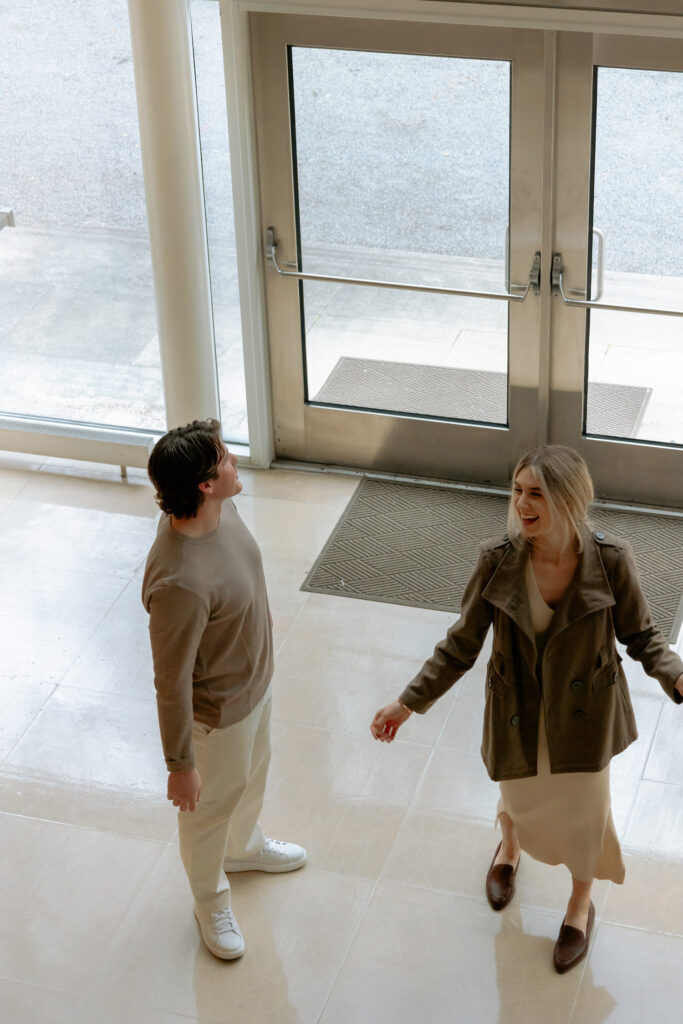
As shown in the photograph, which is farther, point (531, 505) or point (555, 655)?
point (555, 655)

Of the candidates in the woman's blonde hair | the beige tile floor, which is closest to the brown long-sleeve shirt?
the woman's blonde hair

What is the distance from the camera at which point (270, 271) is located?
5.91 m

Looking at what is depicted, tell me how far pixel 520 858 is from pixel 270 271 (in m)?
2.87

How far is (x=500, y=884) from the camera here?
4.05m


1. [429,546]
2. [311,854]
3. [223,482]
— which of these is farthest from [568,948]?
[429,546]

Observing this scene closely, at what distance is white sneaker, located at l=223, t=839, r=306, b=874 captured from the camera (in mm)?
4152

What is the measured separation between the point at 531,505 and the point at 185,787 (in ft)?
3.66

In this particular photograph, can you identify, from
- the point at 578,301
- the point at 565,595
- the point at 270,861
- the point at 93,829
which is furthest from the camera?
the point at 578,301

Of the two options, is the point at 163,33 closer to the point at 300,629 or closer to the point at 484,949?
the point at 300,629

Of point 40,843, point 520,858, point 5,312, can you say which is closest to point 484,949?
point 520,858

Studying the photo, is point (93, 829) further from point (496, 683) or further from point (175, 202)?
point (175, 202)

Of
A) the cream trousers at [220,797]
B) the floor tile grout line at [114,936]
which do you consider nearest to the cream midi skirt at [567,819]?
the cream trousers at [220,797]

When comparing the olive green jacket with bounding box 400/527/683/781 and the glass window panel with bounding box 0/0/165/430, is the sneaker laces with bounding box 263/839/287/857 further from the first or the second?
the glass window panel with bounding box 0/0/165/430

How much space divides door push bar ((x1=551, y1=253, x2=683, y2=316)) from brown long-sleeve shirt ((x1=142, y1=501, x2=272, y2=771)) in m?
2.51
